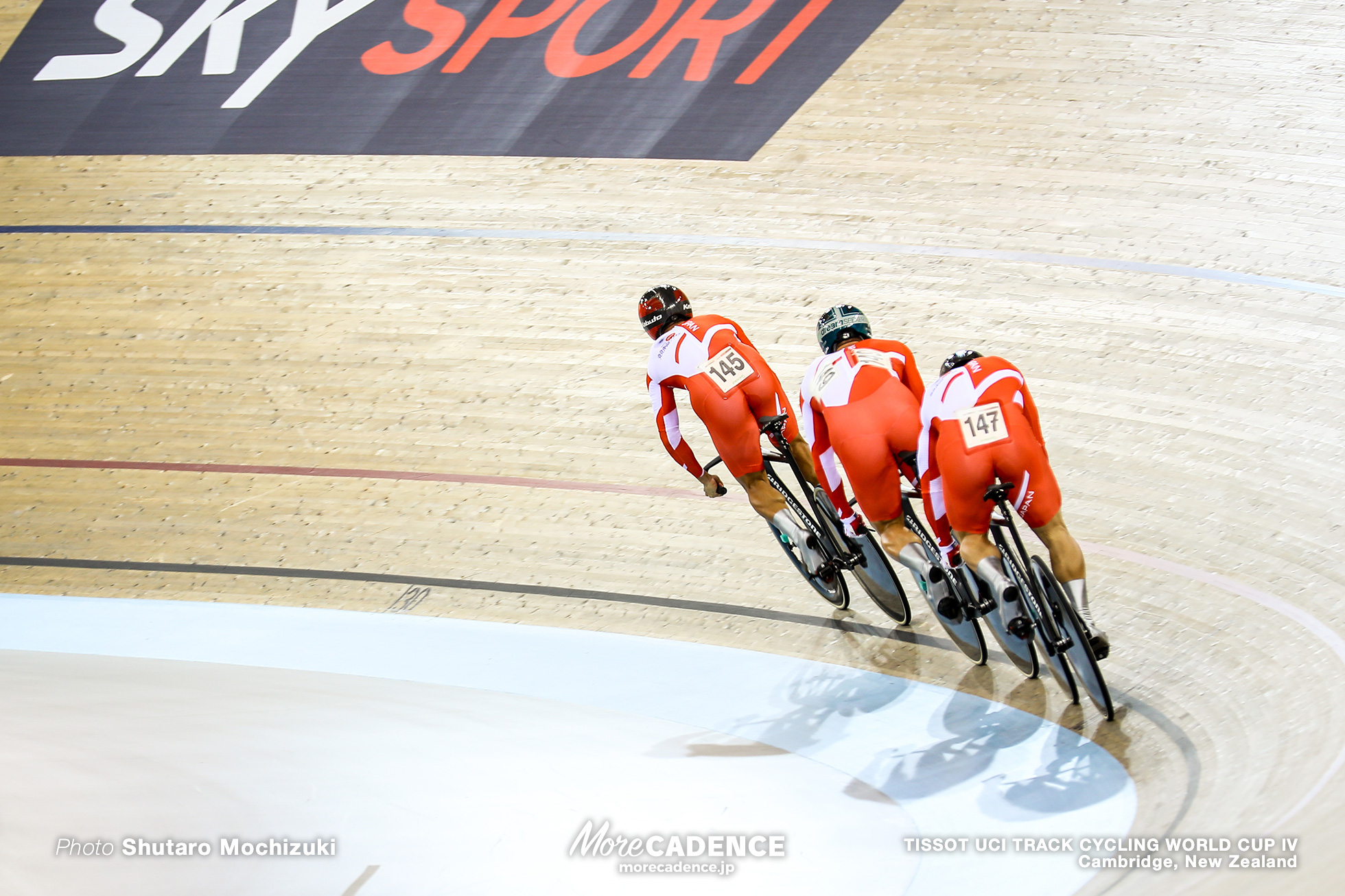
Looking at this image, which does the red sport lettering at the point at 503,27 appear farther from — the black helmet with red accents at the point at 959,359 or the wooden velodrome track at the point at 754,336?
the black helmet with red accents at the point at 959,359

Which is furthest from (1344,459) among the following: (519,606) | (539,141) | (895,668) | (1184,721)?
(539,141)

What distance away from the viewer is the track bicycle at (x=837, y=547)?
407 centimetres

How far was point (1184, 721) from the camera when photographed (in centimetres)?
321

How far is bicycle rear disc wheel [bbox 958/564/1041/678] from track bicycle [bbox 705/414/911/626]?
440 millimetres

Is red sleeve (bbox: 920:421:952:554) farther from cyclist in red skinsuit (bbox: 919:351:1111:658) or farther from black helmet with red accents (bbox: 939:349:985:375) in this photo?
black helmet with red accents (bbox: 939:349:985:375)

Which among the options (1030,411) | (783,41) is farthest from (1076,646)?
(783,41)

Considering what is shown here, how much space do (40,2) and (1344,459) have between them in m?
9.68

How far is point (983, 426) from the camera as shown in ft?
10.4

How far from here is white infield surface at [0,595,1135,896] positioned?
2818 millimetres

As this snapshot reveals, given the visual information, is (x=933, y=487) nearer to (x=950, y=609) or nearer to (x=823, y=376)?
(x=950, y=609)

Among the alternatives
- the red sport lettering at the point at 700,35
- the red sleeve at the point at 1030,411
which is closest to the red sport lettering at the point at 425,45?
the red sport lettering at the point at 700,35

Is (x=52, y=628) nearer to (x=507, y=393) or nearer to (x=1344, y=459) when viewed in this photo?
(x=507, y=393)

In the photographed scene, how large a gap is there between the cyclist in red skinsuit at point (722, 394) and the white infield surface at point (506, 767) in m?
0.60

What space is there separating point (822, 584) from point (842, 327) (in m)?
1.12
